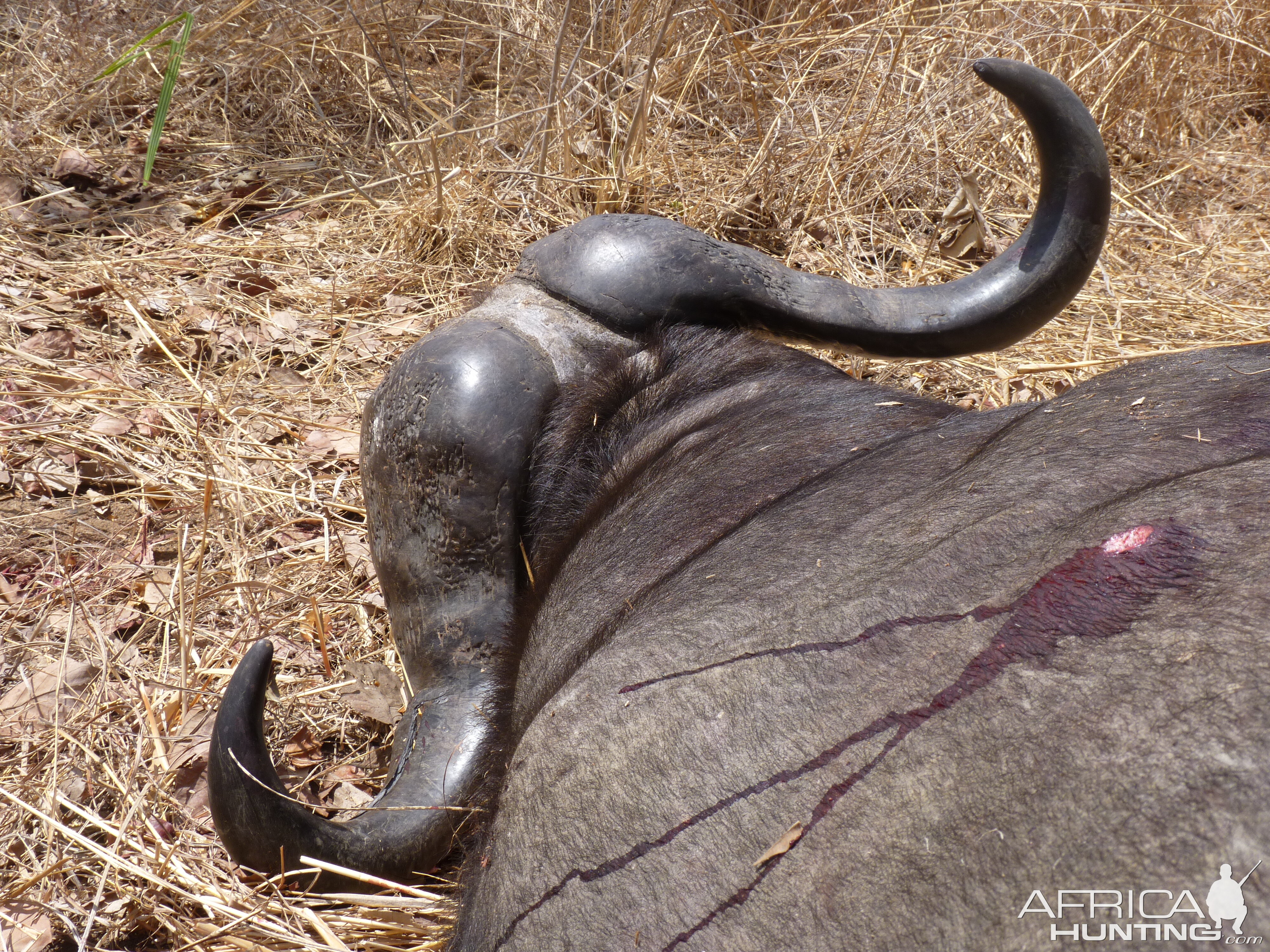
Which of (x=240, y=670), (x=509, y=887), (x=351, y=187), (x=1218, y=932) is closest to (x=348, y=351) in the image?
(x=351, y=187)

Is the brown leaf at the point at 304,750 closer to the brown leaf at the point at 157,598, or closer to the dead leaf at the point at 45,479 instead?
the brown leaf at the point at 157,598

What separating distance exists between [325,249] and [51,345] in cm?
116

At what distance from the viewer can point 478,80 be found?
17.4 ft

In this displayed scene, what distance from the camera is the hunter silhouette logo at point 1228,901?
2.21ft

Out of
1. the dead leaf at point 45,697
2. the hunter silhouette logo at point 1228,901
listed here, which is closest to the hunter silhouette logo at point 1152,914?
the hunter silhouette logo at point 1228,901

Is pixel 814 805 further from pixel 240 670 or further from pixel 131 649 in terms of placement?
pixel 131 649

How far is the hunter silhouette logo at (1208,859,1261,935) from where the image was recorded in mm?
672

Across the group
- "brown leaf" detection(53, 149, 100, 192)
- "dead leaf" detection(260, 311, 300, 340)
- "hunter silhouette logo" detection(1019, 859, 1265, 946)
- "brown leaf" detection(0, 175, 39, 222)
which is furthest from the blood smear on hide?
"brown leaf" detection(53, 149, 100, 192)

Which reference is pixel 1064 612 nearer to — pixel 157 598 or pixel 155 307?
pixel 157 598

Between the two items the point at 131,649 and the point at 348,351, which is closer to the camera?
the point at 131,649

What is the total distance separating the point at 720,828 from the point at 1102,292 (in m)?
3.56

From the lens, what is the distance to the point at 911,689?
98 centimetres

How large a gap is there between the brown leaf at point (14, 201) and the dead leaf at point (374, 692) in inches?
121

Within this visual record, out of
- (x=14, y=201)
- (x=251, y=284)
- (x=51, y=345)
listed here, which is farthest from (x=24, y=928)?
(x=14, y=201)
